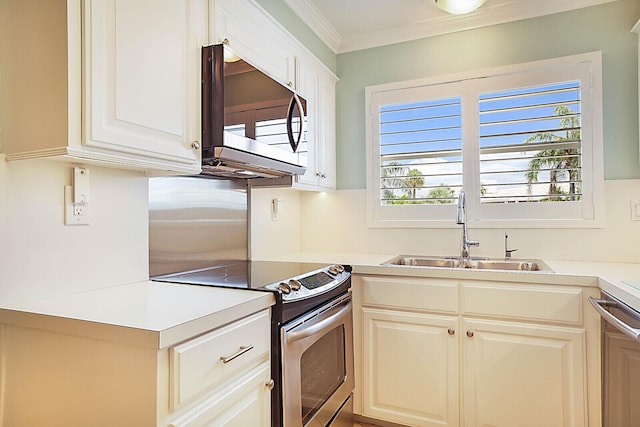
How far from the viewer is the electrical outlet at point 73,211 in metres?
1.30

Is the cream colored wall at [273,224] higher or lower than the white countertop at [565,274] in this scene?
higher

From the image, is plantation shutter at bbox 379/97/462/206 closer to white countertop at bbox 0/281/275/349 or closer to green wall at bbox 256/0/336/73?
green wall at bbox 256/0/336/73

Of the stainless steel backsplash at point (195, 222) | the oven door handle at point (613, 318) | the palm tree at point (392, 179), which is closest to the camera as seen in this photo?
the oven door handle at point (613, 318)

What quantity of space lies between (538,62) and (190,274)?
2.29 metres

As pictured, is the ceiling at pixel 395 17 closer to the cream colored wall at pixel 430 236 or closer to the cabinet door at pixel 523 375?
the cream colored wall at pixel 430 236

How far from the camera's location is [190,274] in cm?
183

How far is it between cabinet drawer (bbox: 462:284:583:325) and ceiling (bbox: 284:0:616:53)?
1.64 metres

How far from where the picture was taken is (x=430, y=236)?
8.37 feet

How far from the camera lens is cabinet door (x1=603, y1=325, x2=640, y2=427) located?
136cm

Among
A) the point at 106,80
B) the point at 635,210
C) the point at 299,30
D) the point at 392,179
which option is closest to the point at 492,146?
the point at 392,179

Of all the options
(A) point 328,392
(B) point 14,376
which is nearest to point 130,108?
(B) point 14,376

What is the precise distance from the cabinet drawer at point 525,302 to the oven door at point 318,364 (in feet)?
1.98

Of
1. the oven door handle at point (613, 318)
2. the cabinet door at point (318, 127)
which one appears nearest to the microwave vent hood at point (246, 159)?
the cabinet door at point (318, 127)

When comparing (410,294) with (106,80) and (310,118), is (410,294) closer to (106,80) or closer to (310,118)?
(310,118)
